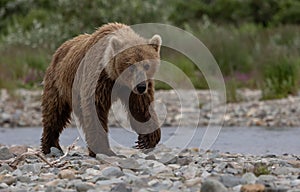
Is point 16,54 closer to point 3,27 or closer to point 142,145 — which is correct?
point 3,27

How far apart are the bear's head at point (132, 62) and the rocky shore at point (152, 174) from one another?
2.19 ft

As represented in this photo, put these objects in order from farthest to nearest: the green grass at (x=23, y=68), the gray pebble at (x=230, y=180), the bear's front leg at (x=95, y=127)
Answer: the green grass at (x=23, y=68) < the bear's front leg at (x=95, y=127) < the gray pebble at (x=230, y=180)

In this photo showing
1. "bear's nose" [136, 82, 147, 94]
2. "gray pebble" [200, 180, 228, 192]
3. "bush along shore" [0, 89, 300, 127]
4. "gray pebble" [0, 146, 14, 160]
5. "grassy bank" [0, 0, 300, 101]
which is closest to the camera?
"gray pebble" [200, 180, 228, 192]

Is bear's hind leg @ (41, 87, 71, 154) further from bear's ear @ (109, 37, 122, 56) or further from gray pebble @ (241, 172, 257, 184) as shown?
gray pebble @ (241, 172, 257, 184)

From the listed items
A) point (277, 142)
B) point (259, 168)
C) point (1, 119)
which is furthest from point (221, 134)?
point (259, 168)

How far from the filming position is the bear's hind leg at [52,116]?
25.4 feet

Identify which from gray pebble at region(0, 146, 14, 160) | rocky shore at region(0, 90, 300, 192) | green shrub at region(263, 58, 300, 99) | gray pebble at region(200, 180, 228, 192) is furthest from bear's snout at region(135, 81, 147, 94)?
green shrub at region(263, 58, 300, 99)

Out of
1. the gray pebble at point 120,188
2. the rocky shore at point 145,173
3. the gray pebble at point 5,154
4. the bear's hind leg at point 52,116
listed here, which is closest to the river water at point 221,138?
the rocky shore at point 145,173

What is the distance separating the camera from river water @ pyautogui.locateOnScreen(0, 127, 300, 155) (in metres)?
9.47

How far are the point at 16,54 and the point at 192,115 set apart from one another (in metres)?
6.09

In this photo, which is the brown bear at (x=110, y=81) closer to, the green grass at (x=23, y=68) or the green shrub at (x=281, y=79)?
the green shrub at (x=281, y=79)

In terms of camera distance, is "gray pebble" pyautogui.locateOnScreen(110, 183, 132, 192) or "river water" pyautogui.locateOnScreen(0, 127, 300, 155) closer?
"gray pebble" pyautogui.locateOnScreen(110, 183, 132, 192)

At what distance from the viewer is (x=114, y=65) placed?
6.93 meters

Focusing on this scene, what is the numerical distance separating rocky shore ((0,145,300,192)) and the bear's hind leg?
2.91 ft
